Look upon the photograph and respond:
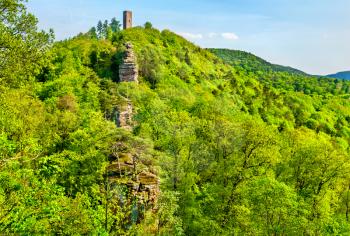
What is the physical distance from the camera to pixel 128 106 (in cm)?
6681

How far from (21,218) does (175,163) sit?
2536cm

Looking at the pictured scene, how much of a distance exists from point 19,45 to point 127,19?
9178 cm

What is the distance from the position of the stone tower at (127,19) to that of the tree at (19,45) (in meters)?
89.0

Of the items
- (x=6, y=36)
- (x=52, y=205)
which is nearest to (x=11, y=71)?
(x=6, y=36)

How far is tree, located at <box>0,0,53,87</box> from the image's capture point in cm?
2133

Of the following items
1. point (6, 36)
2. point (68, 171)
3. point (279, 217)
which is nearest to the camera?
point (6, 36)

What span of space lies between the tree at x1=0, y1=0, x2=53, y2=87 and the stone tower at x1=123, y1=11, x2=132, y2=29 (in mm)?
88953

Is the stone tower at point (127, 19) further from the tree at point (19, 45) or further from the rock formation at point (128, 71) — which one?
the tree at point (19, 45)

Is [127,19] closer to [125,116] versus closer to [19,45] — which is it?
[125,116]

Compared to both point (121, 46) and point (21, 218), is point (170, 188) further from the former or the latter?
point (121, 46)

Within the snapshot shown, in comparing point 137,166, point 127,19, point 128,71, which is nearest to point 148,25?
point 127,19

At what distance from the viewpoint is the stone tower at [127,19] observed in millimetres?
110250

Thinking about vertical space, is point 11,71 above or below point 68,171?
above

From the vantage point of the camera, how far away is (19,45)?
2178 cm
